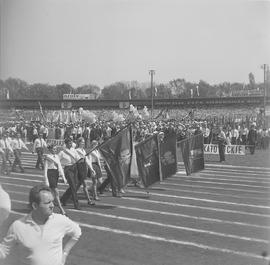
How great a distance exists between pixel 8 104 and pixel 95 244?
3.61 m

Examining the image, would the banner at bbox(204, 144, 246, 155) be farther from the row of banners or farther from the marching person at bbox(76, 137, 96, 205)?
the marching person at bbox(76, 137, 96, 205)

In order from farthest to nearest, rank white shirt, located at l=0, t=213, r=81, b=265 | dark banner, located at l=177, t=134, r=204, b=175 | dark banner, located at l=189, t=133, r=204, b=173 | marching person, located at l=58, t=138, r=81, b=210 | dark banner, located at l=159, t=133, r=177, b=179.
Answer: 1. dark banner, located at l=189, t=133, r=204, b=173
2. dark banner, located at l=177, t=134, r=204, b=175
3. dark banner, located at l=159, t=133, r=177, b=179
4. marching person, located at l=58, t=138, r=81, b=210
5. white shirt, located at l=0, t=213, r=81, b=265

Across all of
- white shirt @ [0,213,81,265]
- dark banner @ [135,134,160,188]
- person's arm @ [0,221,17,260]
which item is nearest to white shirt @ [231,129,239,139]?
dark banner @ [135,134,160,188]

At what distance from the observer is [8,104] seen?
4.27 meters

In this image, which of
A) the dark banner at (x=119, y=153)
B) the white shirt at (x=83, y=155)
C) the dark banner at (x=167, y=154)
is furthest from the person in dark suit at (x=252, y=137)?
the dark banner at (x=119, y=153)

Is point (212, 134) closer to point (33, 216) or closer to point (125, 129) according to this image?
point (125, 129)

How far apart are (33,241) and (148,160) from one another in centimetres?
808

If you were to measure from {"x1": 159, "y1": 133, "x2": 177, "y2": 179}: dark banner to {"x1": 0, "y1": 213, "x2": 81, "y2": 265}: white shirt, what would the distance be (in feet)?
28.2

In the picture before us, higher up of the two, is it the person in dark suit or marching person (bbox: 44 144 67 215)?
marching person (bbox: 44 144 67 215)

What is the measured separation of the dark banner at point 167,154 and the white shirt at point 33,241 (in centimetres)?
859

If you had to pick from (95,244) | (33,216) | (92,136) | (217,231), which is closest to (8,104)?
(33,216)

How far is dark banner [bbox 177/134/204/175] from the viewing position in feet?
50.5

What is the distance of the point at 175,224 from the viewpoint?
884 centimetres

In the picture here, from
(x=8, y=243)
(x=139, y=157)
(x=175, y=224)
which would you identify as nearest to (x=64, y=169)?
(x=139, y=157)
